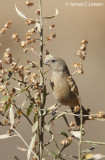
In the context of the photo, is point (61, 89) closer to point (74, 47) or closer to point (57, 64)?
point (57, 64)

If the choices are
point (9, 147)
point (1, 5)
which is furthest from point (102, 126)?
point (1, 5)

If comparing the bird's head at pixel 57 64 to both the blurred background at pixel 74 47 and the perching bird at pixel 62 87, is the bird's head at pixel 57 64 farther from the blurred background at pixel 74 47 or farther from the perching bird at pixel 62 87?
the blurred background at pixel 74 47

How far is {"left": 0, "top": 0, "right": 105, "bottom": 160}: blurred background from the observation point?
7.66m

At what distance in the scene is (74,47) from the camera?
30.9 feet

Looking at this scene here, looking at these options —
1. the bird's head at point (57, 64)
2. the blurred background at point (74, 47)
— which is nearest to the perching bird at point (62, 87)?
the bird's head at point (57, 64)

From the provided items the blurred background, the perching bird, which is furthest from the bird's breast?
the blurred background

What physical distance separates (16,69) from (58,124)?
5765 mm

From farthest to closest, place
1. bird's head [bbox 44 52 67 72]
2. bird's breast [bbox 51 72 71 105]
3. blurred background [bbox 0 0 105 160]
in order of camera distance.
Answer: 1. blurred background [bbox 0 0 105 160]
2. bird's breast [bbox 51 72 71 105]
3. bird's head [bbox 44 52 67 72]

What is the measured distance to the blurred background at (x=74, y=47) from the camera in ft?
25.1

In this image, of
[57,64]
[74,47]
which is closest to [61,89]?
[57,64]

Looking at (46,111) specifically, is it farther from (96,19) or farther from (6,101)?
(96,19)

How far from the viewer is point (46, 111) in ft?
6.77

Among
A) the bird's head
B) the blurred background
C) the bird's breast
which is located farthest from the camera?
the blurred background

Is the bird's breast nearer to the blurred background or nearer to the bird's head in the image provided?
the bird's head
